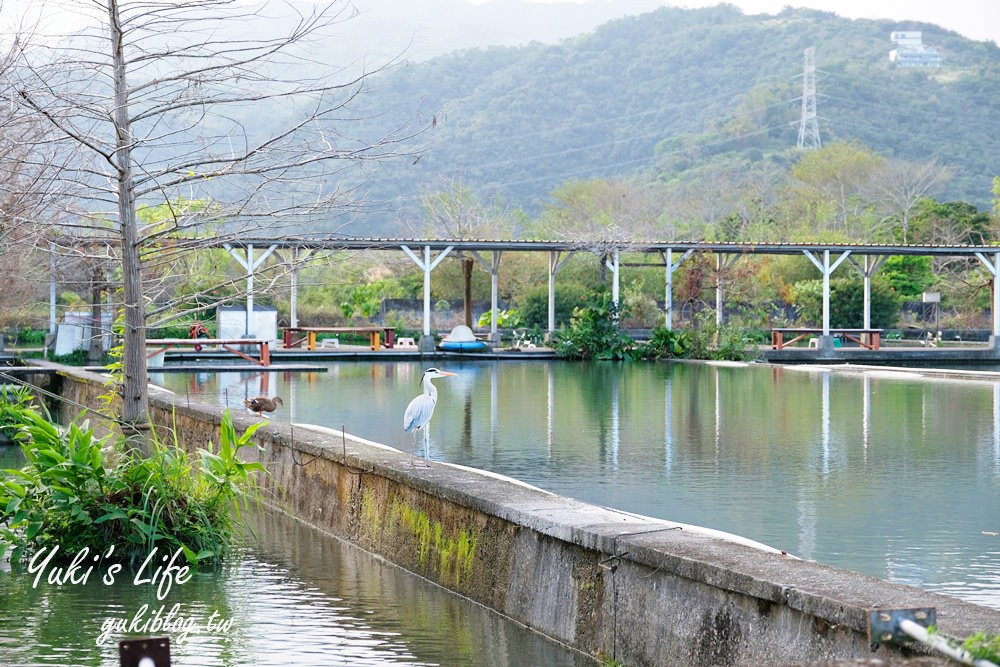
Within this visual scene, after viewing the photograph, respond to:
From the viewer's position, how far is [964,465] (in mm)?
11609

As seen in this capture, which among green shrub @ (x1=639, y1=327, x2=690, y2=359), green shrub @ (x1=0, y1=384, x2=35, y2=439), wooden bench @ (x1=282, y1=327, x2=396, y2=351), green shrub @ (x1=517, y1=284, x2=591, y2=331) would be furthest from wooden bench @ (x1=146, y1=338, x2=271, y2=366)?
green shrub @ (x1=517, y1=284, x2=591, y2=331)

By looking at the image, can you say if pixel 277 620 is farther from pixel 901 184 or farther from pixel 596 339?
pixel 901 184

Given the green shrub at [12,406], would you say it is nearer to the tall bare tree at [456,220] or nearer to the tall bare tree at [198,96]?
the tall bare tree at [198,96]

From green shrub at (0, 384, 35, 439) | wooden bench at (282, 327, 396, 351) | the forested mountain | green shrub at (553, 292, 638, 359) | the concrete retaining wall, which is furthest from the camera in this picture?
the forested mountain

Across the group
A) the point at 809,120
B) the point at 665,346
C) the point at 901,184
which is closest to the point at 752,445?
the point at 665,346

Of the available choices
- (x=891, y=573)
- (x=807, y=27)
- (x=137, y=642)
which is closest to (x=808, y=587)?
(x=137, y=642)

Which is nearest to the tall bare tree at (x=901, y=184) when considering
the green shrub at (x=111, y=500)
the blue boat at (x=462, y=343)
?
the blue boat at (x=462, y=343)

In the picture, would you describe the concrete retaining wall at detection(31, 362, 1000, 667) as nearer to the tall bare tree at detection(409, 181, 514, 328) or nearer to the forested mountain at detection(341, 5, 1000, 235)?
the tall bare tree at detection(409, 181, 514, 328)

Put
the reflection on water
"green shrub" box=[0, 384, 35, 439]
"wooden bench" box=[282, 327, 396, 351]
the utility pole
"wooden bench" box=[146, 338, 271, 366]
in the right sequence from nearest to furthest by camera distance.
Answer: the reflection on water, "green shrub" box=[0, 384, 35, 439], "wooden bench" box=[146, 338, 271, 366], "wooden bench" box=[282, 327, 396, 351], the utility pole

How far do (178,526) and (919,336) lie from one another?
120 feet

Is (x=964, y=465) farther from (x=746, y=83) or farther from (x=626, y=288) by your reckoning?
(x=746, y=83)

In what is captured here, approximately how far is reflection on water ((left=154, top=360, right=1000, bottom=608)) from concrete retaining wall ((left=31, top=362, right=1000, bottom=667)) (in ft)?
6.08

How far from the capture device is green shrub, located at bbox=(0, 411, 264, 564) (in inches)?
286

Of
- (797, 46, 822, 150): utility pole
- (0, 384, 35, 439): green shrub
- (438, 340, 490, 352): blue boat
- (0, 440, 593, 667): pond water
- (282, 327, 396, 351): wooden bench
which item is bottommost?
(0, 440, 593, 667): pond water
